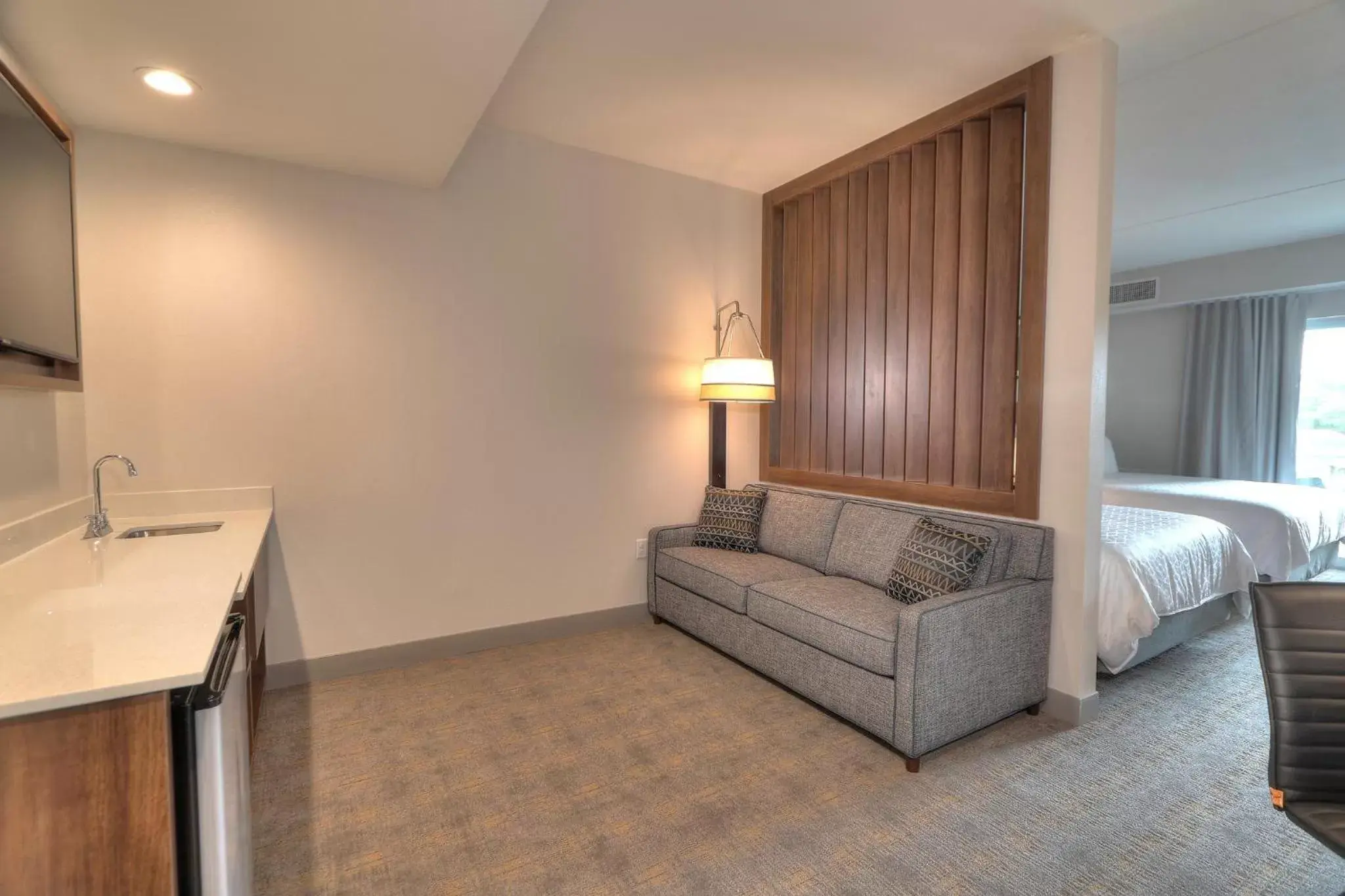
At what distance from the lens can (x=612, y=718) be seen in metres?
2.63

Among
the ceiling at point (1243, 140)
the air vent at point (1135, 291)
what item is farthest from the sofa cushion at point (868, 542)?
the air vent at point (1135, 291)

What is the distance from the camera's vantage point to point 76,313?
230 centimetres

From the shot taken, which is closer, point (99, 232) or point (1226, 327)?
point (99, 232)

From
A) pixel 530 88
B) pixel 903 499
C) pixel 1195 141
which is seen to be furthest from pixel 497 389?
Result: pixel 1195 141

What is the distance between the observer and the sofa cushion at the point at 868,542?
301cm

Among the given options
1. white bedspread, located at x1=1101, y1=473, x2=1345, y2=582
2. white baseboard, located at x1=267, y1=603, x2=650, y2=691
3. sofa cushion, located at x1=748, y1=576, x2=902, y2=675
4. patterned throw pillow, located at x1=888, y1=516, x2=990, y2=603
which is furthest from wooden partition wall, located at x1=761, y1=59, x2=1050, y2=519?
white bedspread, located at x1=1101, y1=473, x2=1345, y2=582

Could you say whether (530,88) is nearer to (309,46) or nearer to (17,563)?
(309,46)

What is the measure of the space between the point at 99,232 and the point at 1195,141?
5389 millimetres

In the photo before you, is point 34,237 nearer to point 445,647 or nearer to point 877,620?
point 445,647

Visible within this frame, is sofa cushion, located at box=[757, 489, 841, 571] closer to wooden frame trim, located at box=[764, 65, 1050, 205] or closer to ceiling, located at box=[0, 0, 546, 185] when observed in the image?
wooden frame trim, located at box=[764, 65, 1050, 205]

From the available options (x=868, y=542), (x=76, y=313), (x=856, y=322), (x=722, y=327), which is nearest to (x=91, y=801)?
(x=76, y=313)

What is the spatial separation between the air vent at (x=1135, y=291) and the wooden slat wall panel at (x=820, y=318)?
4627mm

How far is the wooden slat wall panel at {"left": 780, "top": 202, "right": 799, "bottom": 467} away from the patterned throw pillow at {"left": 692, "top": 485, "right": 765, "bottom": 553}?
20.3 inches

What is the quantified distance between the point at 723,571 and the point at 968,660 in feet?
4.10
